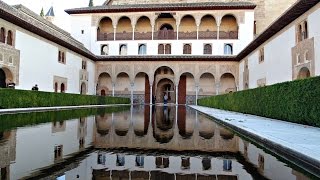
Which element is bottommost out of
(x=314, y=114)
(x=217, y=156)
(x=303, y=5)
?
(x=217, y=156)

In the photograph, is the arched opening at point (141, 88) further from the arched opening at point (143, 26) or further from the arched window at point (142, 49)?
the arched opening at point (143, 26)

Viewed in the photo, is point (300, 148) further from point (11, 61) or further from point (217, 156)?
point (11, 61)

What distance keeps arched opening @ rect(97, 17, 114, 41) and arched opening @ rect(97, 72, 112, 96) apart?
4.37 m

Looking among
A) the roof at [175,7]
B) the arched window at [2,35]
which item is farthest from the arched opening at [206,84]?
the arched window at [2,35]

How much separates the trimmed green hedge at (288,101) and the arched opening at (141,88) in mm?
22042

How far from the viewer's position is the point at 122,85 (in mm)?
38594

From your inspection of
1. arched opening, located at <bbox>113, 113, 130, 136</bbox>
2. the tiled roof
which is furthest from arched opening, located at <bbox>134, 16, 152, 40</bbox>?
arched opening, located at <bbox>113, 113, 130, 136</bbox>

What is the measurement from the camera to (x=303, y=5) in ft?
52.6

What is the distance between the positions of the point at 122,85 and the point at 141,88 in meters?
2.32

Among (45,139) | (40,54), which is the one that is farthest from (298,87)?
(40,54)

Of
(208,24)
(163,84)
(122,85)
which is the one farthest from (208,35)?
(122,85)

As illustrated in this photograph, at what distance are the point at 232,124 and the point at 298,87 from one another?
244cm

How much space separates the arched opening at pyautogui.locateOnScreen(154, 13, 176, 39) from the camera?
3691cm

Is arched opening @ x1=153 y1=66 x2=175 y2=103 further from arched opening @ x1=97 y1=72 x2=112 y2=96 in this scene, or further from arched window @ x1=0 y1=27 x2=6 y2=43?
arched window @ x1=0 y1=27 x2=6 y2=43
